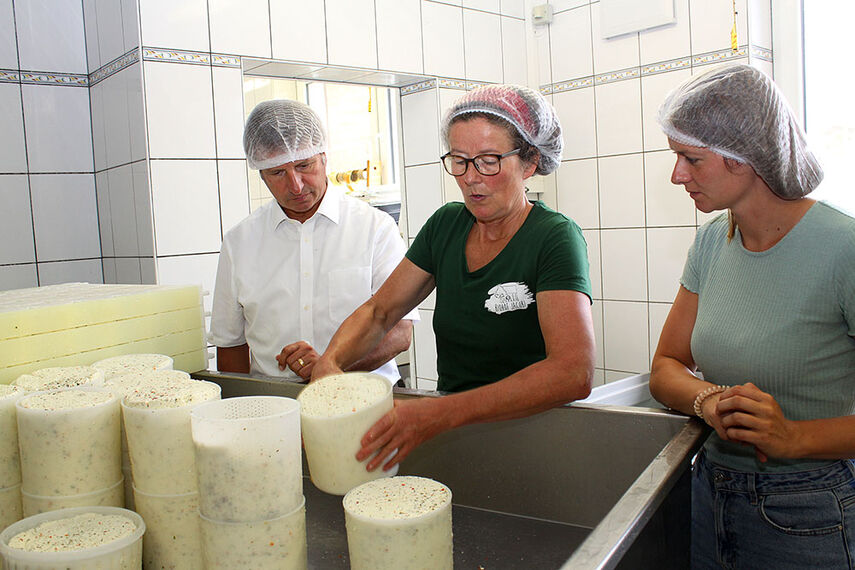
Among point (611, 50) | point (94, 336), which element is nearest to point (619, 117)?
point (611, 50)

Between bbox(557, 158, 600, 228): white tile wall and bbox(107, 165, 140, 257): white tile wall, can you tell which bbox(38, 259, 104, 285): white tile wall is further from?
bbox(557, 158, 600, 228): white tile wall

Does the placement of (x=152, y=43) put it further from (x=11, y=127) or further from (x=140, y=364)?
(x=140, y=364)

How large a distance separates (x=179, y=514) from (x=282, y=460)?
0.68 feet

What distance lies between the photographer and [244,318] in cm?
193

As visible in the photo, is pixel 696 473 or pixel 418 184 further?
pixel 418 184

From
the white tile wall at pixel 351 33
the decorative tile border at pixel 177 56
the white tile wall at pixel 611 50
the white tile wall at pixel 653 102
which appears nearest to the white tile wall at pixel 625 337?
the white tile wall at pixel 653 102

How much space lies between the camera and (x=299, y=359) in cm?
153

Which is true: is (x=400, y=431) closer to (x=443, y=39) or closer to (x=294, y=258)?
(x=294, y=258)

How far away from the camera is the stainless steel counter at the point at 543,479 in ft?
3.32

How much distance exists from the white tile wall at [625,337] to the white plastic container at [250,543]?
104 inches

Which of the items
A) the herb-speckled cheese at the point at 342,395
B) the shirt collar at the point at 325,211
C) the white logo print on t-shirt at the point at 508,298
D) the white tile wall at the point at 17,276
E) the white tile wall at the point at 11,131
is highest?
the white tile wall at the point at 11,131

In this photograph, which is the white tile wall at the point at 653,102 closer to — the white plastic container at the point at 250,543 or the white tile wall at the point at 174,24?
the white tile wall at the point at 174,24

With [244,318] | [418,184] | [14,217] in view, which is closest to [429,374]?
[418,184]

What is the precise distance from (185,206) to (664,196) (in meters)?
1.98
